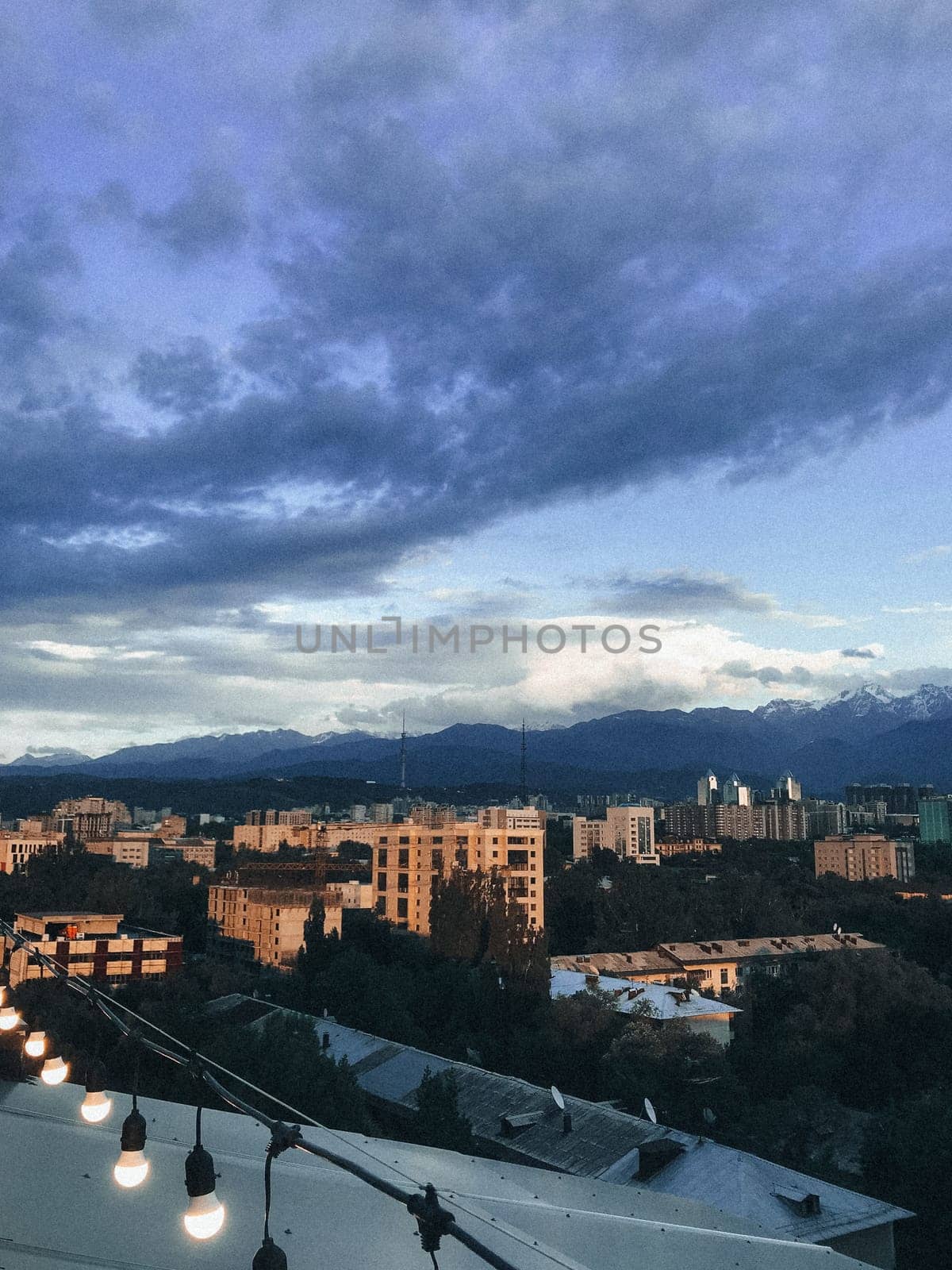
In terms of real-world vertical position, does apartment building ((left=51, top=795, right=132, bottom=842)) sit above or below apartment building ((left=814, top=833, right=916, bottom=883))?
above

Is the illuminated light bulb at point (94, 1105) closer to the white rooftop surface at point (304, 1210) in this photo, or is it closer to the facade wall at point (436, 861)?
the white rooftop surface at point (304, 1210)

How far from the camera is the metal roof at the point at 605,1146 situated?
11164mm

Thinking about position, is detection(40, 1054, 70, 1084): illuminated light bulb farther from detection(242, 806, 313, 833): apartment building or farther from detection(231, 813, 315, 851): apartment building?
detection(242, 806, 313, 833): apartment building

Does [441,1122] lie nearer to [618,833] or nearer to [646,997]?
[646,997]

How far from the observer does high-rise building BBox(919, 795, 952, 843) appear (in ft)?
319

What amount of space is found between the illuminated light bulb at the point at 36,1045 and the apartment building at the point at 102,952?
22480 millimetres

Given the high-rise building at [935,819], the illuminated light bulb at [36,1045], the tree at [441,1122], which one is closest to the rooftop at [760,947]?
the tree at [441,1122]

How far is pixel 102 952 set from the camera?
91.5 feet

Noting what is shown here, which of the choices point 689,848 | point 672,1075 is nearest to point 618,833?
point 689,848

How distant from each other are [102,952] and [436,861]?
40.8 ft

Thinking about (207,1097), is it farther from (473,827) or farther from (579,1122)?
(473,827)

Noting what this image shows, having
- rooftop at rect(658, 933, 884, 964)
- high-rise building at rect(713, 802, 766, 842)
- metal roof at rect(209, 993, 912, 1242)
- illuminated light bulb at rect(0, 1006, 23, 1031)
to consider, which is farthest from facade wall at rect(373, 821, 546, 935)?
high-rise building at rect(713, 802, 766, 842)

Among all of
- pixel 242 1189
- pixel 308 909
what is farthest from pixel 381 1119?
pixel 308 909

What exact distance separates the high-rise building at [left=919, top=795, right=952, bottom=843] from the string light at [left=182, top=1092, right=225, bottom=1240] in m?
105
